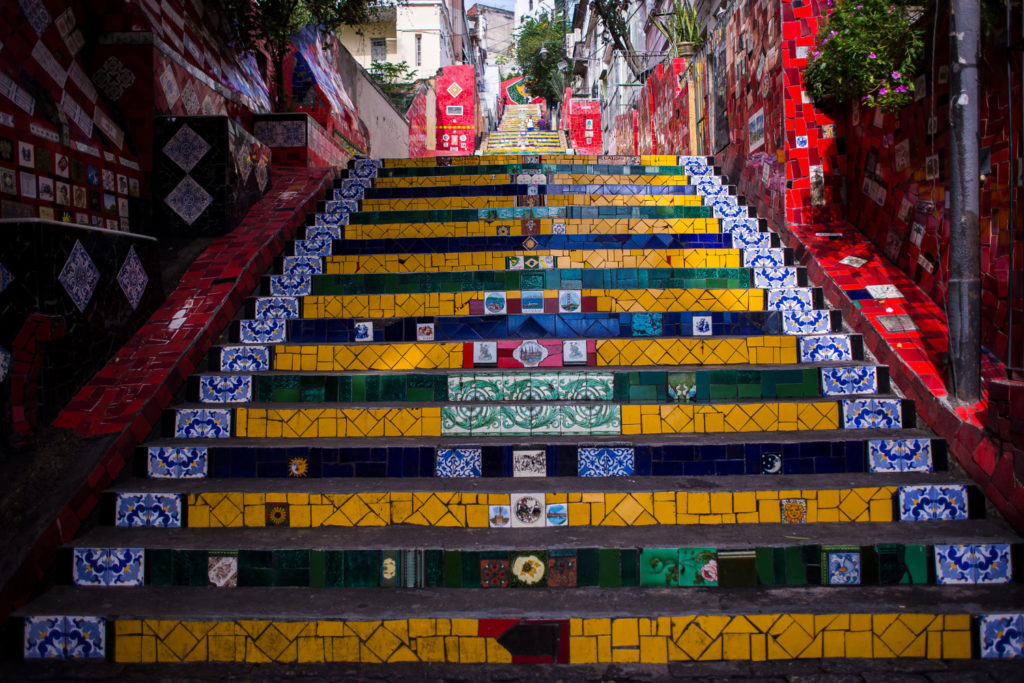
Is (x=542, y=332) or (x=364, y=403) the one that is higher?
(x=542, y=332)

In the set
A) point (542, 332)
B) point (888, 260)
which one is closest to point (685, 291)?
point (542, 332)

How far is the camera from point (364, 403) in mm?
3240

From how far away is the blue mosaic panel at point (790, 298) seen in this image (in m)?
3.79

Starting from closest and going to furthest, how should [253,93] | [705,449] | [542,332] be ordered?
[705,449], [542,332], [253,93]

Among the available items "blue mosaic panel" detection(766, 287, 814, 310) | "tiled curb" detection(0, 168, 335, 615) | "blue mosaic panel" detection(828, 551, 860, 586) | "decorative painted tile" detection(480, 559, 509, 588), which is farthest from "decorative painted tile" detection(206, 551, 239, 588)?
"blue mosaic panel" detection(766, 287, 814, 310)

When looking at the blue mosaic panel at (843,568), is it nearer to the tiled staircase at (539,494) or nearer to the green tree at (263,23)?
the tiled staircase at (539,494)

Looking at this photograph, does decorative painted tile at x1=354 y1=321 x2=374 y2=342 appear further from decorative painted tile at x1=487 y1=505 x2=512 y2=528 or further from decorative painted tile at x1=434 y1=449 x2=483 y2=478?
decorative painted tile at x1=487 y1=505 x2=512 y2=528

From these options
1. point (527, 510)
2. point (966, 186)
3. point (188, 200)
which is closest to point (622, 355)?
point (527, 510)

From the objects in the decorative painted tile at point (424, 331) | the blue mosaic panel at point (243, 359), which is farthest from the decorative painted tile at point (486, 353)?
the blue mosaic panel at point (243, 359)

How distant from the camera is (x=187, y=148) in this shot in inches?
176

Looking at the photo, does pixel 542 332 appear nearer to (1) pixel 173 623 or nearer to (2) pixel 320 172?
(1) pixel 173 623

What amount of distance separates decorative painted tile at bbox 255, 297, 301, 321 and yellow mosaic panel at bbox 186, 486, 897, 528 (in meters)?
1.47

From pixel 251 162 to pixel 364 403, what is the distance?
2.72 m

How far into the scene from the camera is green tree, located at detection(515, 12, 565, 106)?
2867 cm
